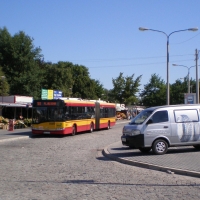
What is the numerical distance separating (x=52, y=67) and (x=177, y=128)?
63.8 m

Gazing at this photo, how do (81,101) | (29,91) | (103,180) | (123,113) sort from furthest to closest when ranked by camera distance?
1. (123,113)
2. (29,91)
3. (81,101)
4. (103,180)

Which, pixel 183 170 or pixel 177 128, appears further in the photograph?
pixel 177 128

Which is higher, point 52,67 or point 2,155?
point 52,67

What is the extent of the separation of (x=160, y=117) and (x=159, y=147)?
1.25 m

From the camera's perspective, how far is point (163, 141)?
1556cm

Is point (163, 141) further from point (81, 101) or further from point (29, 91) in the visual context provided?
point (29, 91)

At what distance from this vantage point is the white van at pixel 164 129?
15.4 meters

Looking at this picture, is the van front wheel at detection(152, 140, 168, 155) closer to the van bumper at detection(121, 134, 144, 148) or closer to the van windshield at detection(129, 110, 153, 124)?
the van bumper at detection(121, 134, 144, 148)

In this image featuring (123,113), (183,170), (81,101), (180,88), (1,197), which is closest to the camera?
(1,197)

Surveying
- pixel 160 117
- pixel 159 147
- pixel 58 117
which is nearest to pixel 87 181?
pixel 159 147

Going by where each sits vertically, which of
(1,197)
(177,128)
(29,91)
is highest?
(29,91)

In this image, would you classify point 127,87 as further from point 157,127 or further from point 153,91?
point 157,127

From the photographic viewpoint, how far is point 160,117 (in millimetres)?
15773

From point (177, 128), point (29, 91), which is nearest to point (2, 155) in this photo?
point (177, 128)
